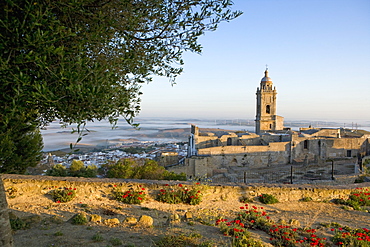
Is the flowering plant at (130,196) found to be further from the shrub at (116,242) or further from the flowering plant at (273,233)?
the shrub at (116,242)

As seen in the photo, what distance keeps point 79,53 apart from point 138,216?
5153mm

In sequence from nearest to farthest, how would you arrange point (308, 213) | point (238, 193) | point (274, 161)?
point (308, 213), point (238, 193), point (274, 161)

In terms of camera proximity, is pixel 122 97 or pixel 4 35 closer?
pixel 4 35

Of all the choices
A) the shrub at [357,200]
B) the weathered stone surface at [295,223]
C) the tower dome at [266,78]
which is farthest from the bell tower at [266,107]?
the weathered stone surface at [295,223]

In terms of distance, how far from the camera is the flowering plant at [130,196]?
323 inches

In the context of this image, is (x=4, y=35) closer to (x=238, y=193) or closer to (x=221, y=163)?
(x=238, y=193)

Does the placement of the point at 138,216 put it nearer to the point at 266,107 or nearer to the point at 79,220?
the point at 79,220

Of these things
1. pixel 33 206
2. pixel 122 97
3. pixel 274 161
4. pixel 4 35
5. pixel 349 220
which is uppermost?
pixel 4 35

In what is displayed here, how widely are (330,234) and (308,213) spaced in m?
1.80

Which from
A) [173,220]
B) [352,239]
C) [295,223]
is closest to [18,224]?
[173,220]

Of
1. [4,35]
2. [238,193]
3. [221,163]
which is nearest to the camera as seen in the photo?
[4,35]

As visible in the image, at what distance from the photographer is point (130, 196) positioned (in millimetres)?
8281

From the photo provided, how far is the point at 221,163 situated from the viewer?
32.8m

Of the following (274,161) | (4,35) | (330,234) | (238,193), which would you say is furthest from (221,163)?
(4,35)
